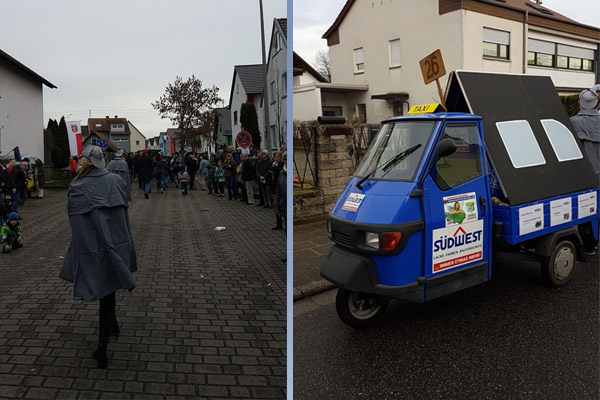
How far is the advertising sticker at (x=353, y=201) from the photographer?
333cm

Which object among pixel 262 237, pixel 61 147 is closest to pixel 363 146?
pixel 262 237

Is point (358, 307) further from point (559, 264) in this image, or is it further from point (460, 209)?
point (559, 264)

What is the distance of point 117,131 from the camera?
90938 mm

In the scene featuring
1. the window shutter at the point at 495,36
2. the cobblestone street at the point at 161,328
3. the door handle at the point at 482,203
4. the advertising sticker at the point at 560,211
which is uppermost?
the window shutter at the point at 495,36

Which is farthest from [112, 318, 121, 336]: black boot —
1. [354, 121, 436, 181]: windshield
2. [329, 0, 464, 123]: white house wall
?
[329, 0, 464, 123]: white house wall

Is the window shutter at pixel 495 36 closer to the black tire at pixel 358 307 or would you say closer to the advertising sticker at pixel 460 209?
the advertising sticker at pixel 460 209

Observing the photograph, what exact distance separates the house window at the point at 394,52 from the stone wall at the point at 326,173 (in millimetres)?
13504

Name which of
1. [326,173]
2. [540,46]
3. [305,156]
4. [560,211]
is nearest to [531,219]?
[560,211]

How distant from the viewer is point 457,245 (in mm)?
3432

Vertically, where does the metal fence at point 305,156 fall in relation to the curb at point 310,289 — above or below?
above

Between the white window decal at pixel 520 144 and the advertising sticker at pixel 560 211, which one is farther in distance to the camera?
the advertising sticker at pixel 560 211

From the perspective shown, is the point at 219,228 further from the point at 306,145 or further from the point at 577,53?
the point at 577,53

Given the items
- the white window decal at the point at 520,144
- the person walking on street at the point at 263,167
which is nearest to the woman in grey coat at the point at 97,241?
the white window decal at the point at 520,144

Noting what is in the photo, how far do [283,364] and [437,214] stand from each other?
1420mm
